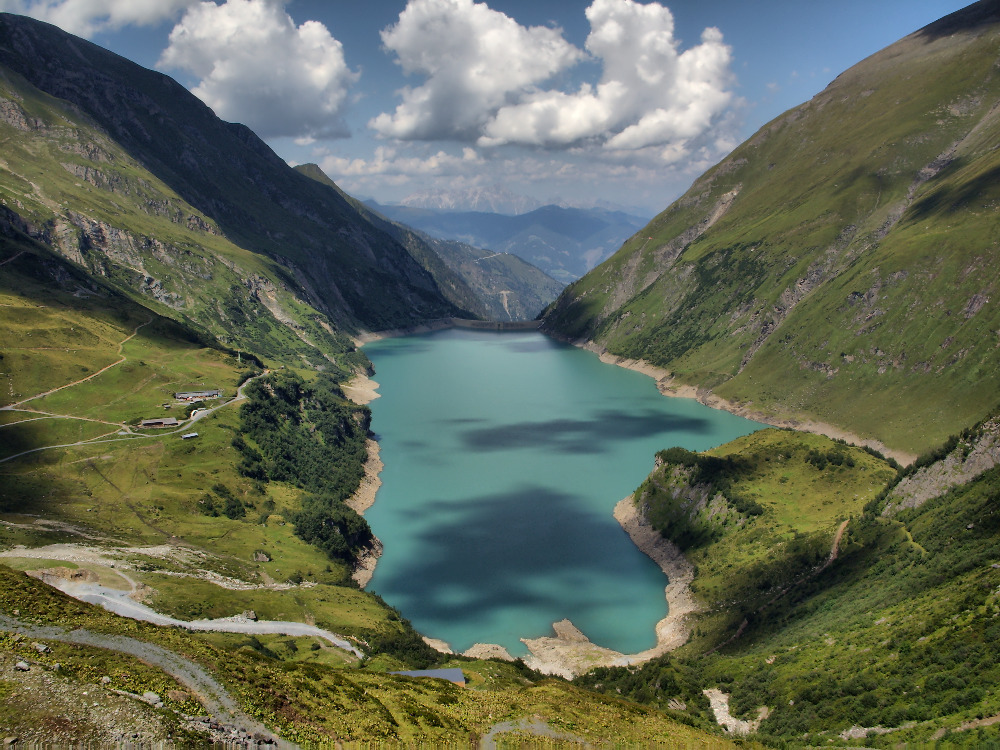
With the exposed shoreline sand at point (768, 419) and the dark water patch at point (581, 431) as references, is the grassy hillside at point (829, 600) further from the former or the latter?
the dark water patch at point (581, 431)

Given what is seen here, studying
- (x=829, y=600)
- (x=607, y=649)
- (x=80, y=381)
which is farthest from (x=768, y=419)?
(x=80, y=381)

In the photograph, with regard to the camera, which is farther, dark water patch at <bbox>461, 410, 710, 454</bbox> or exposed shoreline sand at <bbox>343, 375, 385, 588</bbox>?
dark water patch at <bbox>461, 410, 710, 454</bbox>

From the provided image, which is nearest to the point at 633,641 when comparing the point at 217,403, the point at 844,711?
the point at 844,711

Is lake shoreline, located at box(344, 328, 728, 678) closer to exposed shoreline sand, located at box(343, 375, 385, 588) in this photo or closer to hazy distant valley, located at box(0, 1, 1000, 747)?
exposed shoreline sand, located at box(343, 375, 385, 588)

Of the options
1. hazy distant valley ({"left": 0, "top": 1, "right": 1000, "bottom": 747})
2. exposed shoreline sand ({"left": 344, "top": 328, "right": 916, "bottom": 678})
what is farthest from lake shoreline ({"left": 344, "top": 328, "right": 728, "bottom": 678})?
hazy distant valley ({"left": 0, "top": 1, "right": 1000, "bottom": 747})

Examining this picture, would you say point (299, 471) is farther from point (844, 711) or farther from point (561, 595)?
point (844, 711)
